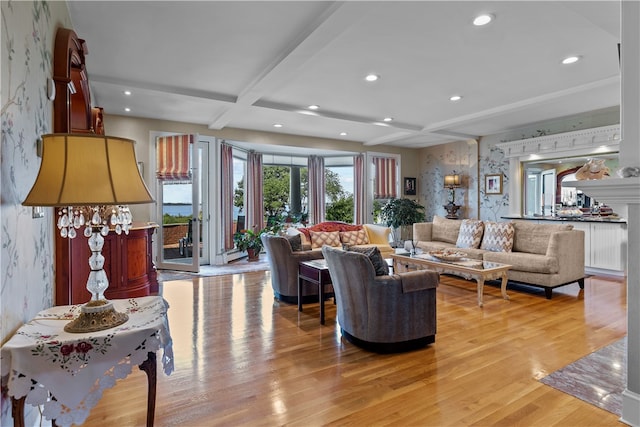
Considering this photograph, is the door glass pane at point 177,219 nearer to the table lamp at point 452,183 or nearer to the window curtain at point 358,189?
the window curtain at point 358,189

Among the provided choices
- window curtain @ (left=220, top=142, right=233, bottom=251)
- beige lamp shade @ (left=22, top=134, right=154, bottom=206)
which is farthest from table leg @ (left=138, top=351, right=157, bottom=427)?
window curtain @ (left=220, top=142, right=233, bottom=251)

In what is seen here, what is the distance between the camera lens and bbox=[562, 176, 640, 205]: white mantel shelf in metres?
1.84

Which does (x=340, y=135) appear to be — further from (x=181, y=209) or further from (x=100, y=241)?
(x=100, y=241)

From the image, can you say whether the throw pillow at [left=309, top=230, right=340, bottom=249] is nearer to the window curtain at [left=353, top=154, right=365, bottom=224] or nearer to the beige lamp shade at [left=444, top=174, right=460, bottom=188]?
the window curtain at [left=353, top=154, right=365, bottom=224]

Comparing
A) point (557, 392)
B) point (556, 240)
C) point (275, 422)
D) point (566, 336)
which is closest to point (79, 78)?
point (275, 422)

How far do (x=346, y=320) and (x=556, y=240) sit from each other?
3.01 meters

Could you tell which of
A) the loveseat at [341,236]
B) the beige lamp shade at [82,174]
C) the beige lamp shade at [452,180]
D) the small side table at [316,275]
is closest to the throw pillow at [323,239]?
the loveseat at [341,236]

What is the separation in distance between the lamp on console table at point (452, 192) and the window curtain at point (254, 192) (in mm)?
4293

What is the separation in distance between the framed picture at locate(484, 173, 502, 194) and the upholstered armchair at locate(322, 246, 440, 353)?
17.2 ft

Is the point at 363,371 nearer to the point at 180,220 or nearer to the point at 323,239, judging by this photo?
the point at 323,239

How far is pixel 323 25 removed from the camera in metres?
2.77

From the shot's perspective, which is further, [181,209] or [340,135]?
[340,135]

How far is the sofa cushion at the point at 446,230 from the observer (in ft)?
20.4

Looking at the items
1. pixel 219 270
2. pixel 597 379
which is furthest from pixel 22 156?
pixel 219 270
